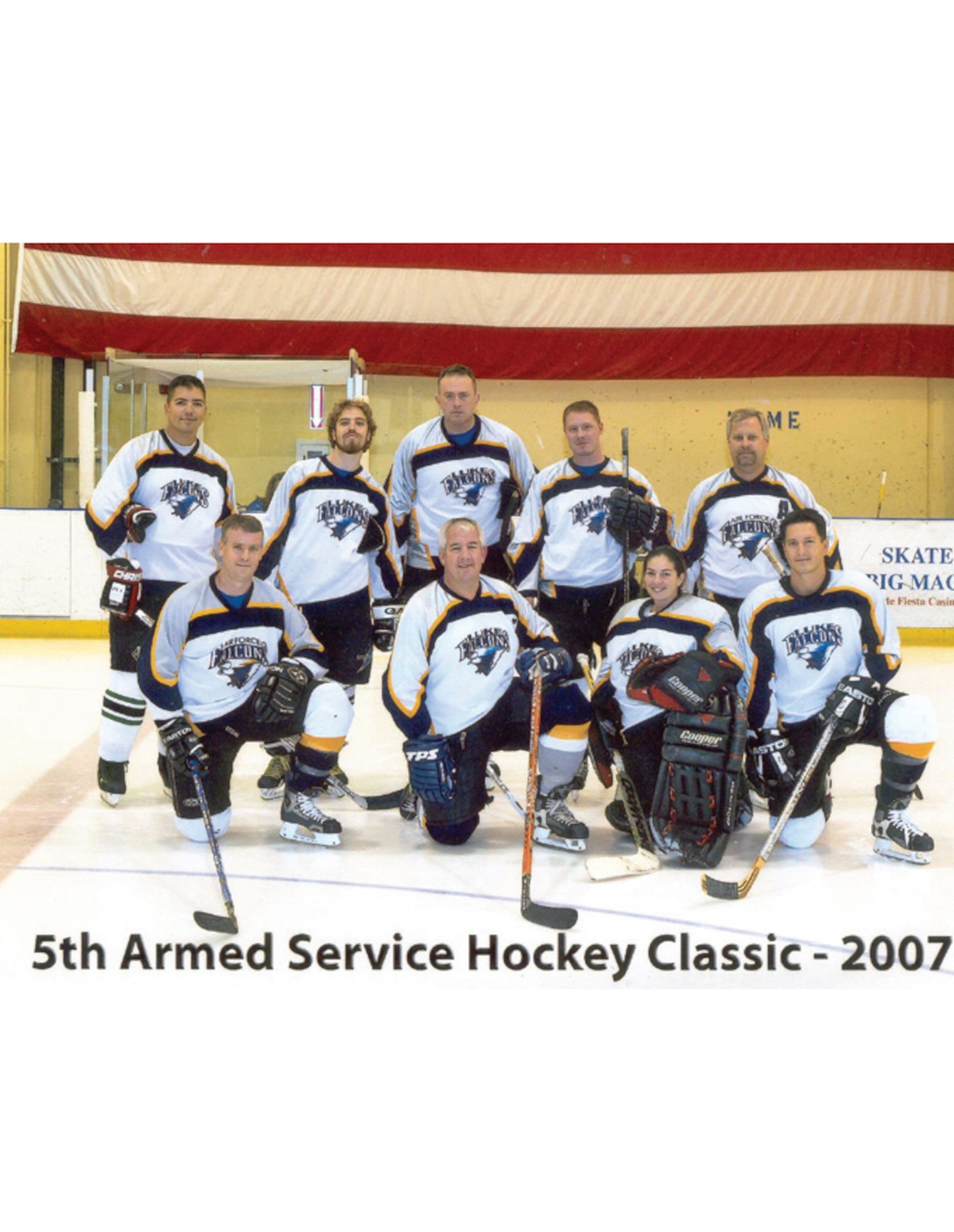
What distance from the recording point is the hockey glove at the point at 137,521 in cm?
402

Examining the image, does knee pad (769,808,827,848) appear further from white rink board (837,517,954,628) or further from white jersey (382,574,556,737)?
white rink board (837,517,954,628)

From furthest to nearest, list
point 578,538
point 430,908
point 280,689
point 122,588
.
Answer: point 578,538, point 122,588, point 280,689, point 430,908

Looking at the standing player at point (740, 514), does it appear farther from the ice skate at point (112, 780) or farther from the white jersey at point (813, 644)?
the ice skate at point (112, 780)

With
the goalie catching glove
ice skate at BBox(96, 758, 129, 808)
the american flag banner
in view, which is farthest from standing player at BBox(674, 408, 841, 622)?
the american flag banner

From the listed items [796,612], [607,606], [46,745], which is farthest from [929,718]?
[46,745]

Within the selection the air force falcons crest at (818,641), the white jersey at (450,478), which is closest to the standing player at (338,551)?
the white jersey at (450,478)

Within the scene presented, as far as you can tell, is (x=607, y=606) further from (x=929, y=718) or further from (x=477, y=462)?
(x=929, y=718)

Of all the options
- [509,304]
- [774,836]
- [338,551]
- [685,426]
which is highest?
[509,304]

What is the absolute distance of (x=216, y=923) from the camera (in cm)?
279

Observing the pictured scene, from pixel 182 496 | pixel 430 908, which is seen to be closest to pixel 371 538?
pixel 182 496

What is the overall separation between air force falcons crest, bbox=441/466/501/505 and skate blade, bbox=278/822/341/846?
48.0 inches

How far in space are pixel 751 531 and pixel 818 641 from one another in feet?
2.67

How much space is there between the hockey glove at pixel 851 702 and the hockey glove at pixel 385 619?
1435mm

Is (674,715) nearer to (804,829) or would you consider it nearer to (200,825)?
(804,829)
